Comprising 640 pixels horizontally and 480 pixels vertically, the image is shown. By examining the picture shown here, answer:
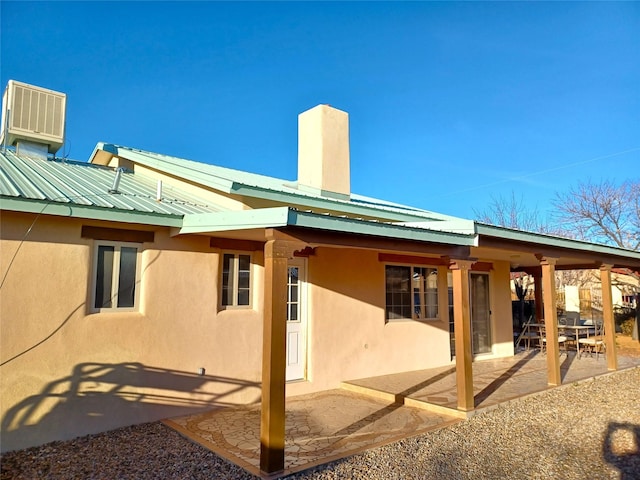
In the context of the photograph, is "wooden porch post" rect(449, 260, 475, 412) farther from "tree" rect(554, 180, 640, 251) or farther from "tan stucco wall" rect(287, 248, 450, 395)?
"tree" rect(554, 180, 640, 251)

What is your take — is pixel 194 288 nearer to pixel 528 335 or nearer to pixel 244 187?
pixel 244 187

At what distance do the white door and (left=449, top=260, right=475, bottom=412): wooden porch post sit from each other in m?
2.71

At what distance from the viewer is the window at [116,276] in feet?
18.4

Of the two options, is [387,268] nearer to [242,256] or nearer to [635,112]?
[242,256]

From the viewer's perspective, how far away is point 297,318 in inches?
303

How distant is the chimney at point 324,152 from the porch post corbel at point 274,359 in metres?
5.04

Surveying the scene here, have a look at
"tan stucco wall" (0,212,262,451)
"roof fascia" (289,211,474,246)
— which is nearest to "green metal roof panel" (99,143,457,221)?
"tan stucco wall" (0,212,262,451)

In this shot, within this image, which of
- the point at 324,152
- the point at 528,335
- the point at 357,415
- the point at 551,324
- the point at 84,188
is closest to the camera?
the point at 84,188

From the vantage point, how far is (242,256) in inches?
277

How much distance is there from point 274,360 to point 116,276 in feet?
9.36

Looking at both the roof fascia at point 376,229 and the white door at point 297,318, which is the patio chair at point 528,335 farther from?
the white door at point 297,318

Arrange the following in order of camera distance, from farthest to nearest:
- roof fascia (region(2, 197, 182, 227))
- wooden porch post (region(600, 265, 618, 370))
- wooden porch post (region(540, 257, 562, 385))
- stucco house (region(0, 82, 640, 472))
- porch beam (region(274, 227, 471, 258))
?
wooden porch post (region(600, 265, 618, 370)) → wooden porch post (region(540, 257, 562, 385)) → stucco house (region(0, 82, 640, 472)) → roof fascia (region(2, 197, 182, 227)) → porch beam (region(274, 227, 471, 258))

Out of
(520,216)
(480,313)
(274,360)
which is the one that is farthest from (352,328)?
(520,216)

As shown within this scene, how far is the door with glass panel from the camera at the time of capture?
11625mm
